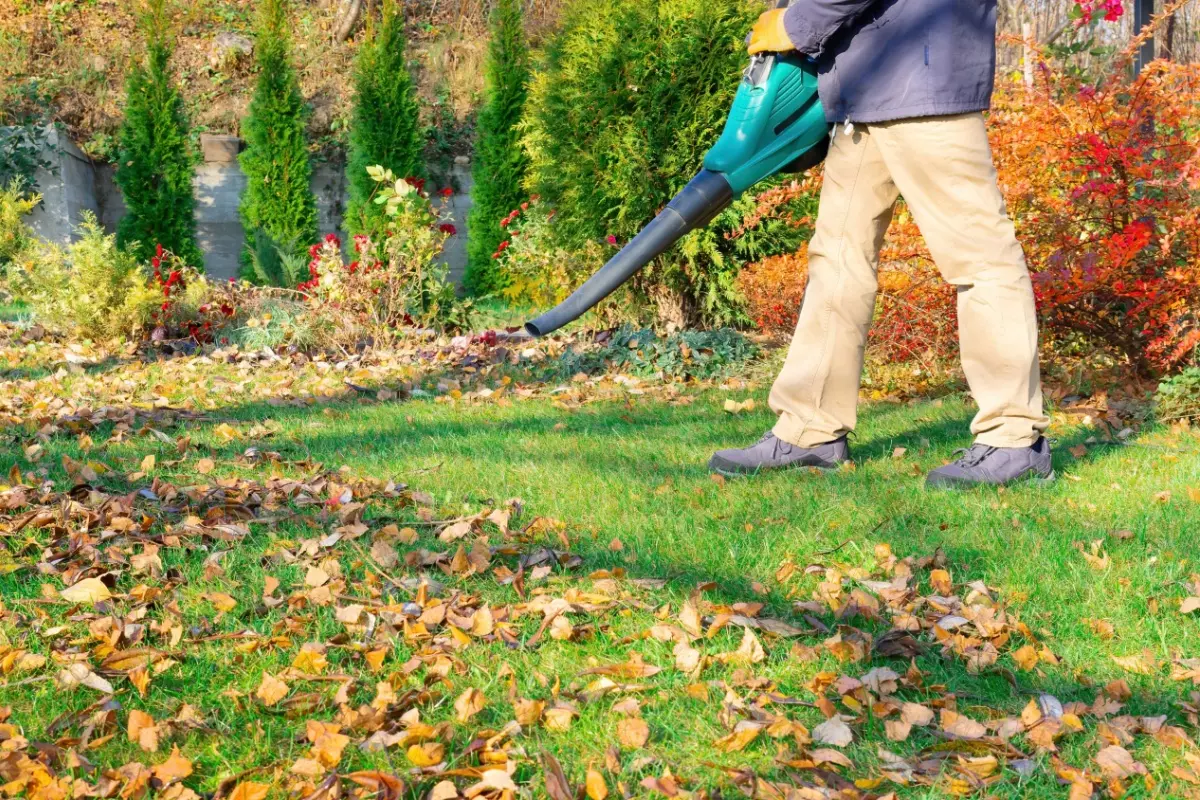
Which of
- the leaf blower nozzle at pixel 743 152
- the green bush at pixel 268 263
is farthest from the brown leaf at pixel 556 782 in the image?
the green bush at pixel 268 263

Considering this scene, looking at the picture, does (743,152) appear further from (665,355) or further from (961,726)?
(665,355)

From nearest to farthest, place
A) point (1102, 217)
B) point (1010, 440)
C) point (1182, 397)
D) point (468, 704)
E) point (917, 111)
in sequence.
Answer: point (468, 704), point (917, 111), point (1010, 440), point (1182, 397), point (1102, 217)

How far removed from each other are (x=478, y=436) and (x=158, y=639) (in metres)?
2.06

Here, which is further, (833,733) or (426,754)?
(833,733)

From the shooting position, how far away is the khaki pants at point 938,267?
296 cm

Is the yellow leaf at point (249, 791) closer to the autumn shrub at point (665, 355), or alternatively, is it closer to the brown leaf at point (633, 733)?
the brown leaf at point (633, 733)

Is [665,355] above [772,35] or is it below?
below

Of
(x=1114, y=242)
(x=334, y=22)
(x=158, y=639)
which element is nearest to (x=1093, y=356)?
(x=1114, y=242)

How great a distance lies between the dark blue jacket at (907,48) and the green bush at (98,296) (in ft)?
16.9

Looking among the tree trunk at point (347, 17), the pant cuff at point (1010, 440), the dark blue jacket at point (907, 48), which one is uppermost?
the tree trunk at point (347, 17)

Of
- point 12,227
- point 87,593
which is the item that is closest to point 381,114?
point 12,227

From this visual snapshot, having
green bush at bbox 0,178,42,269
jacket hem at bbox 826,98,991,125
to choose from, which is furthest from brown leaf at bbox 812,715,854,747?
green bush at bbox 0,178,42,269

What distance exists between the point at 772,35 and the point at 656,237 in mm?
659

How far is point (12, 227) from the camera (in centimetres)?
1066
